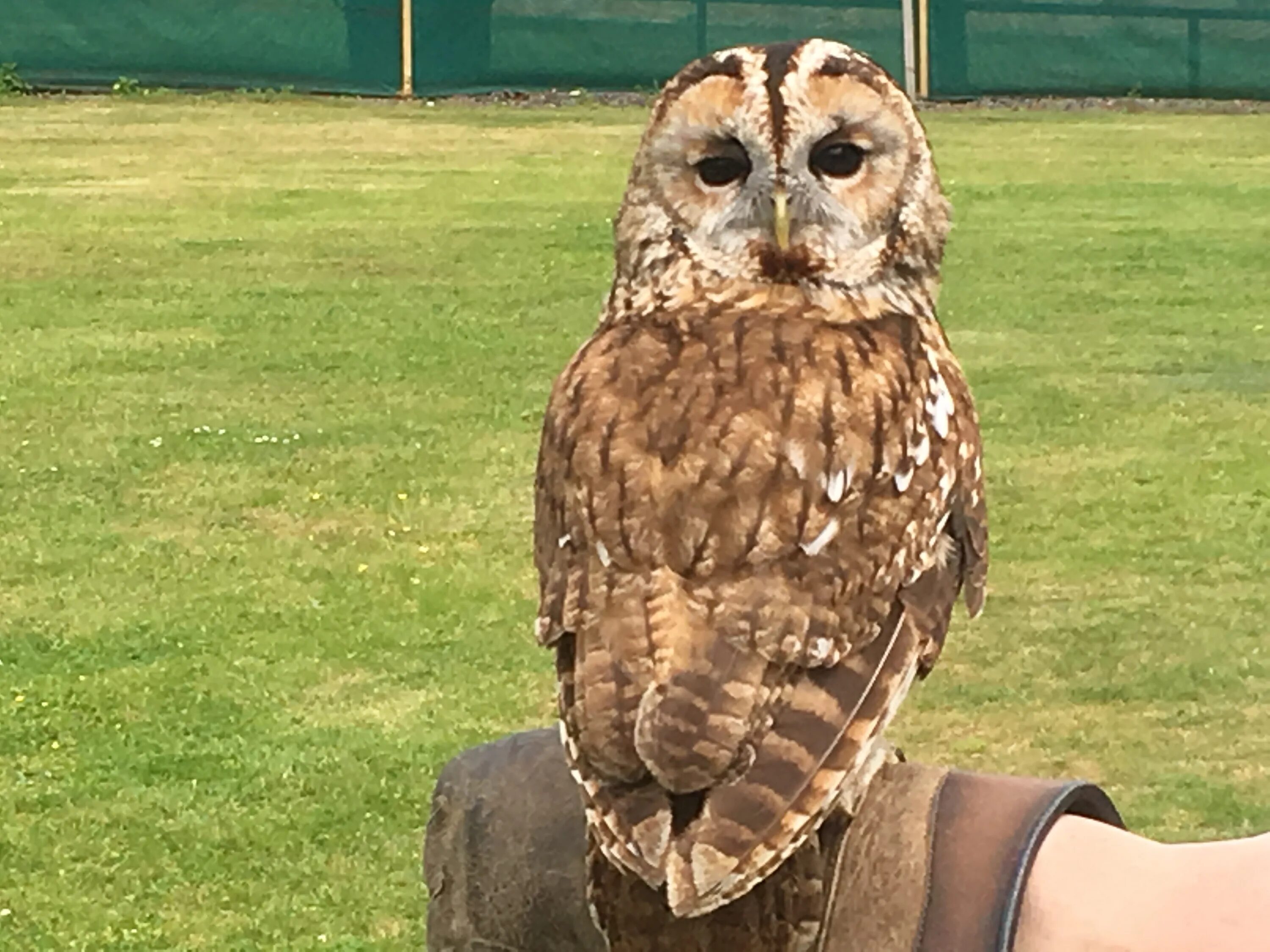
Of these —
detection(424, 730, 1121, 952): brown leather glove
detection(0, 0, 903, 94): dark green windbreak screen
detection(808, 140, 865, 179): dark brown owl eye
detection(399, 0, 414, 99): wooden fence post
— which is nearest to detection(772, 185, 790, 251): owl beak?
detection(808, 140, 865, 179): dark brown owl eye

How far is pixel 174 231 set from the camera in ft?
47.6

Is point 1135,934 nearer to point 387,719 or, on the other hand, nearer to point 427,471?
point 387,719

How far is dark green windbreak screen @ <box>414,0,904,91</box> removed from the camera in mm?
25125

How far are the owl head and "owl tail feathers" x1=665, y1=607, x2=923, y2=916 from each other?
2.63 feet

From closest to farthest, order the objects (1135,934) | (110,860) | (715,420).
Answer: (1135,934), (715,420), (110,860)

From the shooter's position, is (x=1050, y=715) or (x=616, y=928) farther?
(x=1050, y=715)

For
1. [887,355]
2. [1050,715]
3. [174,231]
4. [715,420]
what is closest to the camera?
[715,420]

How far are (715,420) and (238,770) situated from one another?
112 inches

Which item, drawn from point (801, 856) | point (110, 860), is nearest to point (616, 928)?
point (801, 856)

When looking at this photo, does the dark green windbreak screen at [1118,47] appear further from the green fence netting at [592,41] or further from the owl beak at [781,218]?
the owl beak at [781,218]

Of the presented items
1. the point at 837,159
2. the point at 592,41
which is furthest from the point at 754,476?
the point at 592,41

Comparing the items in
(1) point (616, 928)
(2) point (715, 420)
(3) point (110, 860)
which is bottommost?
(3) point (110, 860)

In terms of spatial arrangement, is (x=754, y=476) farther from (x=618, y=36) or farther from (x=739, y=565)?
(x=618, y=36)

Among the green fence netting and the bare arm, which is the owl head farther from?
the green fence netting
